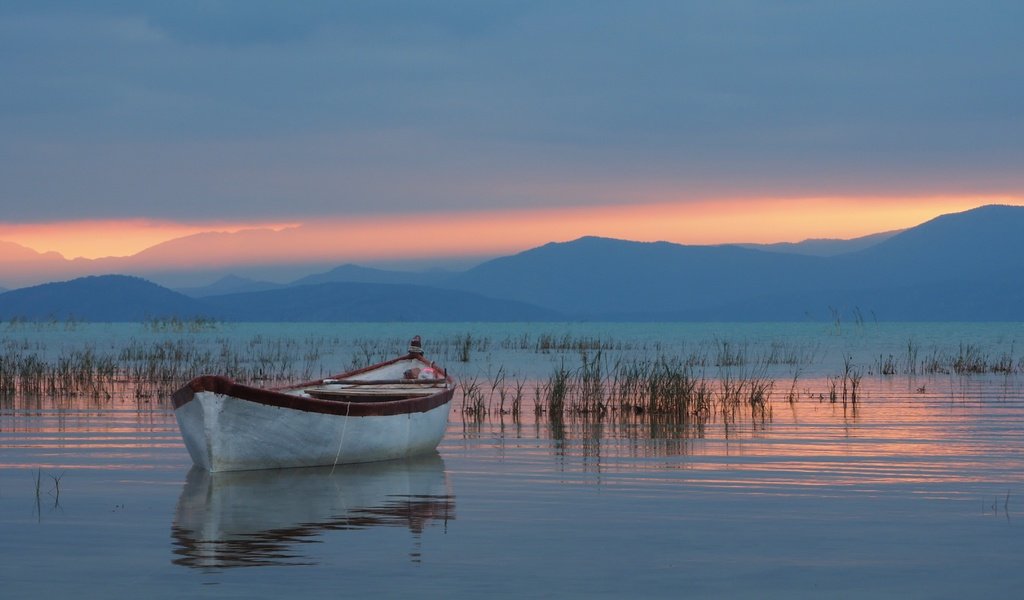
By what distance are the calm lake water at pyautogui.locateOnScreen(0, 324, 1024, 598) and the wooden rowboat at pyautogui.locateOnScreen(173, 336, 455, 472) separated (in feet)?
0.98

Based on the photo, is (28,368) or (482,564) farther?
(28,368)

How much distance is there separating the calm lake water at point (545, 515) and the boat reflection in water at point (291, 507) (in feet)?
0.15

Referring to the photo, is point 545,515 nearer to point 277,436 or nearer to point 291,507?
point 291,507

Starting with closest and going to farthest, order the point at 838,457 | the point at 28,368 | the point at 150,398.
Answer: the point at 838,457 → the point at 150,398 → the point at 28,368

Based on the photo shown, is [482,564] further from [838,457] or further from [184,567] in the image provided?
[838,457]

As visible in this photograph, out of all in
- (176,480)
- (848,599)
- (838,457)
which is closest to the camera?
(848,599)

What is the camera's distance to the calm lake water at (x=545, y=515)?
927 centimetres

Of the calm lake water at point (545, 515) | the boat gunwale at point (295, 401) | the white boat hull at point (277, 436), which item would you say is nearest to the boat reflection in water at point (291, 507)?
the calm lake water at point (545, 515)

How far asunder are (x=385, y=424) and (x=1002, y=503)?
7.62 metres

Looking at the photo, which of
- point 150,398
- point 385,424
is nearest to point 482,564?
point 385,424

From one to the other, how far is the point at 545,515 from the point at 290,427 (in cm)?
460

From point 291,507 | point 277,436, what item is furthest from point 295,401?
point 291,507

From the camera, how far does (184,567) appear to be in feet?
31.7

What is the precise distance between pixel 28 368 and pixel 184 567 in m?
21.5
